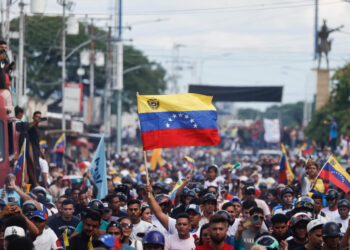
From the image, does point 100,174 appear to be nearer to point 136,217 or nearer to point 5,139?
point 5,139

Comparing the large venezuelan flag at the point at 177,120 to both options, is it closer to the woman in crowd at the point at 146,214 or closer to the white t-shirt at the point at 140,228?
the woman in crowd at the point at 146,214

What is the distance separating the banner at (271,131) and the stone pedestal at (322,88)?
281 cm

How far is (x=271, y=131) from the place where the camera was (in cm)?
5438

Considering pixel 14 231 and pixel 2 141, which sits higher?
pixel 14 231

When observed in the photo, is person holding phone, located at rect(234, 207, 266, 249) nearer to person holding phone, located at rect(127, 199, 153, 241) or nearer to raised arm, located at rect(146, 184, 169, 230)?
raised arm, located at rect(146, 184, 169, 230)

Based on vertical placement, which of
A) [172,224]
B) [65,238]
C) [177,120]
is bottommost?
[65,238]

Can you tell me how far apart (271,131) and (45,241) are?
149 feet

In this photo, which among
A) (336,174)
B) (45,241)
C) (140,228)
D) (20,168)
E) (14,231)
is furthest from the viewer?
(20,168)

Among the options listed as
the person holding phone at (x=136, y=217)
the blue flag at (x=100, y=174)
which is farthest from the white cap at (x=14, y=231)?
the blue flag at (x=100, y=174)

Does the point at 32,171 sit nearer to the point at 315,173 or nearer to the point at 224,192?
the point at 224,192

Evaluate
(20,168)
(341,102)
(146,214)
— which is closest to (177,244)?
(146,214)

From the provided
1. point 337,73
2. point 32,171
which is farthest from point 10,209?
point 337,73

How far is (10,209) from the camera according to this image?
9.26 metres

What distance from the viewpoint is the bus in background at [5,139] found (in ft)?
52.4
